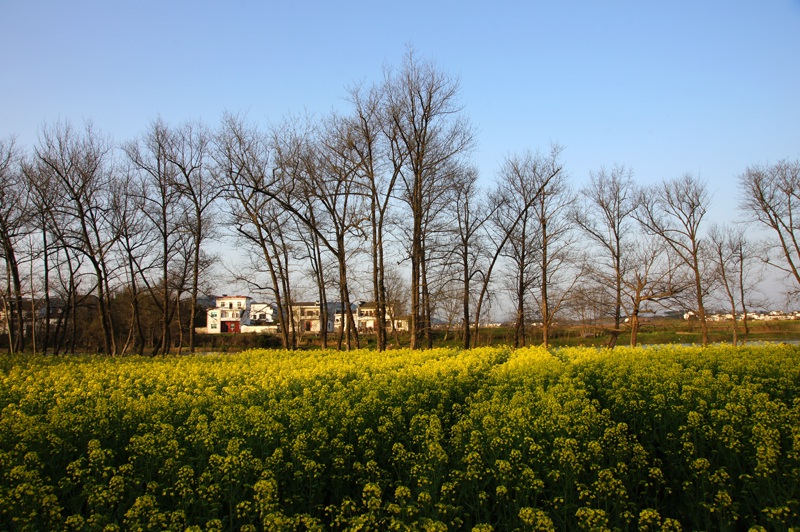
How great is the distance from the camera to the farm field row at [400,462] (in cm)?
419

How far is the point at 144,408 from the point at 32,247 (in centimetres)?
2796

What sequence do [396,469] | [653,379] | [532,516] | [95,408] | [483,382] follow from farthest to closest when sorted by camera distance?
[483,382], [653,379], [95,408], [396,469], [532,516]

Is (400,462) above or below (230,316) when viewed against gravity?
below

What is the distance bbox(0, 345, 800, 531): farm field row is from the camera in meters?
4.19

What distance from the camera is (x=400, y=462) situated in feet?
17.7

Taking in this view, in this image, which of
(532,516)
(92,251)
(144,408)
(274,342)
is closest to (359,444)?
(532,516)

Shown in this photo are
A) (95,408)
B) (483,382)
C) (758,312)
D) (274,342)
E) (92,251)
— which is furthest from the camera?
(274,342)

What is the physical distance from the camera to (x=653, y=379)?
27.5 feet

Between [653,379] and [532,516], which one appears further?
[653,379]

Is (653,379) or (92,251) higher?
(92,251)

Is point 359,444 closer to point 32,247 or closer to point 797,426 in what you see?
point 797,426

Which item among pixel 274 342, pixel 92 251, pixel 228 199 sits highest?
pixel 228 199

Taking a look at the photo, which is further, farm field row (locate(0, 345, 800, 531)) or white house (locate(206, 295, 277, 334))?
white house (locate(206, 295, 277, 334))

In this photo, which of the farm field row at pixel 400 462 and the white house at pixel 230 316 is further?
the white house at pixel 230 316
